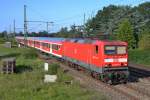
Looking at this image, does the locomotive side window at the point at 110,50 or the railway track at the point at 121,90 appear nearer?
the railway track at the point at 121,90

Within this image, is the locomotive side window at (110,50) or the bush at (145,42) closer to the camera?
the locomotive side window at (110,50)

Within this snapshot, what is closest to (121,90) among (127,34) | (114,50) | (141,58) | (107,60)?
(107,60)

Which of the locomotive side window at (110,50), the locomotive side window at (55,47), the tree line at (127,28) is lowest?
the locomotive side window at (55,47)

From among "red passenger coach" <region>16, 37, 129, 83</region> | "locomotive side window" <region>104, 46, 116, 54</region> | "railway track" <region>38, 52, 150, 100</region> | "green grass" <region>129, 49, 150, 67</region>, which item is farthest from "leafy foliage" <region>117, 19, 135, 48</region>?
"locomotive side window" <region>104, 46, 116, 54</region>

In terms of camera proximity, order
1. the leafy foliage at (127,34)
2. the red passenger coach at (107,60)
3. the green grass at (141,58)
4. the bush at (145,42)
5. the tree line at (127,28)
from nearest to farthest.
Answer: the red passenger coach at (107,60), the green grass at (141,58), the bush at (145,42), the tree line at (127,28), the leafy foliage at (127,34)

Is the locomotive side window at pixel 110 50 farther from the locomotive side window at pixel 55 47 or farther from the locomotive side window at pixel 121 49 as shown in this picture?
the locomotive side window at pixel 55 47

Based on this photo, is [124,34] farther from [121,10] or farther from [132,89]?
[132,89]

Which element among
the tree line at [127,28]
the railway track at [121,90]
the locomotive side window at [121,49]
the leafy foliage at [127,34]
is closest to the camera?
the railway track at [121,90]

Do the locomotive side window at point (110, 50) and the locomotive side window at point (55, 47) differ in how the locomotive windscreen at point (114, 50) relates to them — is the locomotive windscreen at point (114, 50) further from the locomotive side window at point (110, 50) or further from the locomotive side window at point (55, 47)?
the locomotive side window at point (55, 47)

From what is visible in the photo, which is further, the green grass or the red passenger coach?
the green grass

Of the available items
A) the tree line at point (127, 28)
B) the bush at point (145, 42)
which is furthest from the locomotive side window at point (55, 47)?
the bush at point (145, 42)

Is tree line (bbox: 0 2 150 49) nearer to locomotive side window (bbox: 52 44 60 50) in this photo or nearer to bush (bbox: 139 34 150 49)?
bush (bbox: 139 34 150 49)

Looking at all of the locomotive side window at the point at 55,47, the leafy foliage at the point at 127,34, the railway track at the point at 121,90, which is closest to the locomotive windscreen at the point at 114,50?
the railway track at the point at 121,90

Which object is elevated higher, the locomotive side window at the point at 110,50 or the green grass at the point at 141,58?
the locomotive side window at the point at 110,50
